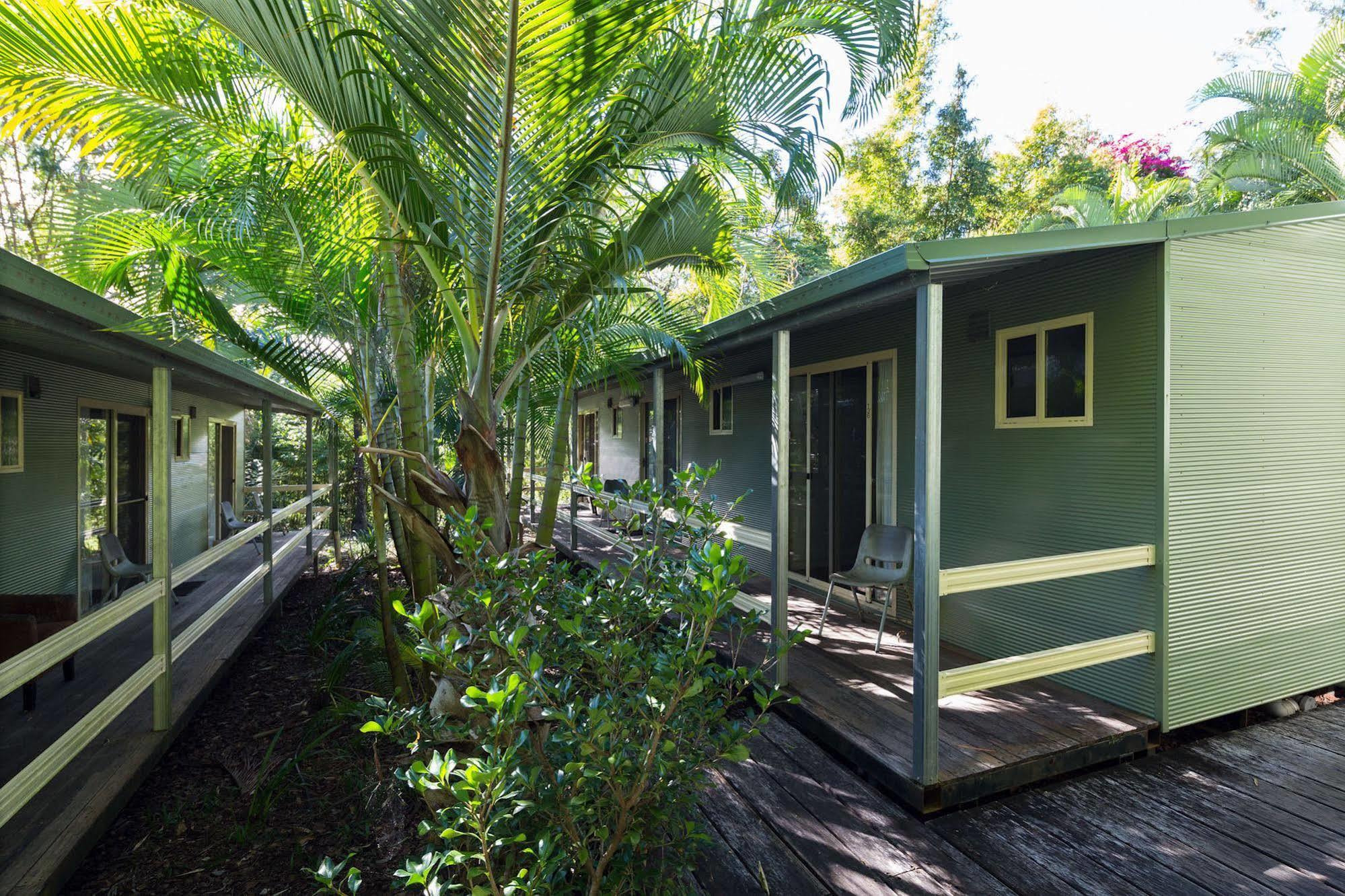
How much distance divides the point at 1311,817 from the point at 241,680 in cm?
599

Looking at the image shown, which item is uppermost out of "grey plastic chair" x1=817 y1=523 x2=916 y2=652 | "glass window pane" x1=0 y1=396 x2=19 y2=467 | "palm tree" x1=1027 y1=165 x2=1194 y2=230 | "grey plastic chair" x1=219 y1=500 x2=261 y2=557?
"palm tree" x1=1027 y1=165 x2=1194 y2=230

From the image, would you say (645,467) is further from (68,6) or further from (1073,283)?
(68,6)

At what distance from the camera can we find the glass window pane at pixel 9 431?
468 centimetres

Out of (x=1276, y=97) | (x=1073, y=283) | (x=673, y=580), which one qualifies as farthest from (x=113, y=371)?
(x=1276, y=97)

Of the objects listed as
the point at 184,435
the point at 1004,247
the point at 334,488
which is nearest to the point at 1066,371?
the point at 1004,247

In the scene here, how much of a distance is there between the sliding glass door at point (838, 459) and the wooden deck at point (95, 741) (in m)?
4.33

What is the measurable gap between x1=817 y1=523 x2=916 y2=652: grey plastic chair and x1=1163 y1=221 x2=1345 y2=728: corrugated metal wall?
4.83 ft

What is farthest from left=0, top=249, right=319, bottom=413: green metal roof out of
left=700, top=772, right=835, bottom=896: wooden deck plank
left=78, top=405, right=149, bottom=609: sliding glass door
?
left=700, top=772, right=835, bottom=896: wooden deck plank

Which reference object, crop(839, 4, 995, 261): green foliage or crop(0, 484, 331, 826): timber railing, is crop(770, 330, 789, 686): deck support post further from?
crop(839, 4, 995, 261): green foliage

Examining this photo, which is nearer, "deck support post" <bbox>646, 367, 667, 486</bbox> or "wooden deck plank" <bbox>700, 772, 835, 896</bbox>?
"wooden deck plank" <bbox>700, 772, 835, 896</bbox>

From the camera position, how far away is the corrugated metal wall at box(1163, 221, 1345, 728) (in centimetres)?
326

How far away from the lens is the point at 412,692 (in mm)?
3699

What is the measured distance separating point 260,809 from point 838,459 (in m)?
4.19

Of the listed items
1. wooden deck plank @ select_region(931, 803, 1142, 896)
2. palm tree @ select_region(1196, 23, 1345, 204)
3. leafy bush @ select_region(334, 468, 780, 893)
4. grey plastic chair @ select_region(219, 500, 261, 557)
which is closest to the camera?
leafy bush @ select_region(334, 468, 780, 893)
